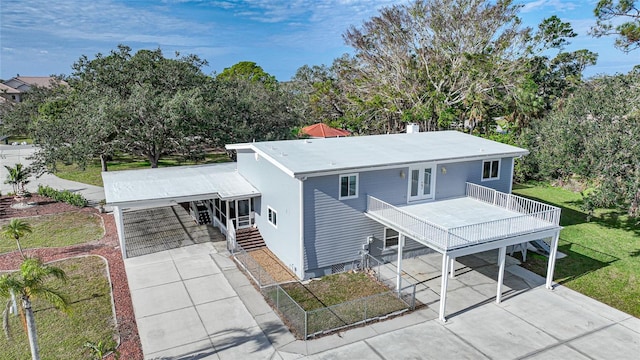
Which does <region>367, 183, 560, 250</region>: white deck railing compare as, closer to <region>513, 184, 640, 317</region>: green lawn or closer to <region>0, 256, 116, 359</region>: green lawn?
<region>513, 184, 640, 317</region>: green lawn

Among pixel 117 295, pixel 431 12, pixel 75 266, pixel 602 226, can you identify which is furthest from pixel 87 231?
pixel 431 12

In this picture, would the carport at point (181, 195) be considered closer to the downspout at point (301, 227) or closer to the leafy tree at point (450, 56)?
the downspout at point (301, 227)

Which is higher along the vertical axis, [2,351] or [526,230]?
[526,230]

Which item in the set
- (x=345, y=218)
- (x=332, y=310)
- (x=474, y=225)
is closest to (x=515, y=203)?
(x=474, y=225)

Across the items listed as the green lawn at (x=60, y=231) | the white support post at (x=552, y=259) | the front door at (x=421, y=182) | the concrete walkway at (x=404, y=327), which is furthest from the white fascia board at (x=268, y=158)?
the white support post at (x=552, y=259)

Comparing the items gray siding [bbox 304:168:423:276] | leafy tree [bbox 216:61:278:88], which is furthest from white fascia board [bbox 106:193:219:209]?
leafy tree [bbox 216:61:278:88]

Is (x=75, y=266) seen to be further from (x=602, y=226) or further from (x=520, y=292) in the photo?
(x=602, y=226)

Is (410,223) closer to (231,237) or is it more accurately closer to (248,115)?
(231,237)
